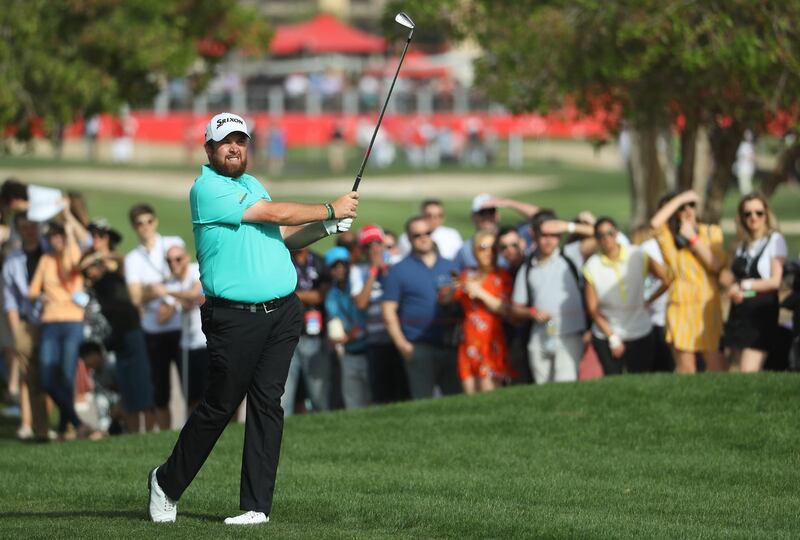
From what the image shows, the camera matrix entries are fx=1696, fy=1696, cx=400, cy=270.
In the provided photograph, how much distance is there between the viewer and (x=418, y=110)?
5475cm

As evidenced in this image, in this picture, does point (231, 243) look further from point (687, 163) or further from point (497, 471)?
point (687, 163)

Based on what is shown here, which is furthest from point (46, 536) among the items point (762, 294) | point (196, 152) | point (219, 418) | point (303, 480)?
point (196, 152)

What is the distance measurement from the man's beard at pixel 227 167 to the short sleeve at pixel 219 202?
3.1 inches

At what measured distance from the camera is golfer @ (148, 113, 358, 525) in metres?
8.18

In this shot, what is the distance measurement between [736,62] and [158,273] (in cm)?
549

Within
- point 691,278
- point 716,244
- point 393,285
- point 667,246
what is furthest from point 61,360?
point 716,244

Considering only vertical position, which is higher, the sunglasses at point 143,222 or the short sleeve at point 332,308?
the sunglasses at point 143,222

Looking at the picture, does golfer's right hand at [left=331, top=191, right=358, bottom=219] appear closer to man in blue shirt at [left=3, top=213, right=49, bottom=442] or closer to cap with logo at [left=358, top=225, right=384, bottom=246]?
cap with logo at [left=358, top=225, right=384, bottom=246]

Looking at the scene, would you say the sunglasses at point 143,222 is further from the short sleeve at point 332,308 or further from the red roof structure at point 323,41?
the red roof structure at point 323,41

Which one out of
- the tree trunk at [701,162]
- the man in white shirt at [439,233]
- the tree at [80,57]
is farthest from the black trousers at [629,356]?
the tree trunk at [701,162]

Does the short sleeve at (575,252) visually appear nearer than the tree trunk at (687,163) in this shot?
Yes

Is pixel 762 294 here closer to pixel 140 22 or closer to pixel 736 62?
pixel 736 62

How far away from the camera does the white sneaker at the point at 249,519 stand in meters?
8.34

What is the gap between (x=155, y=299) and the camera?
47.6ft
